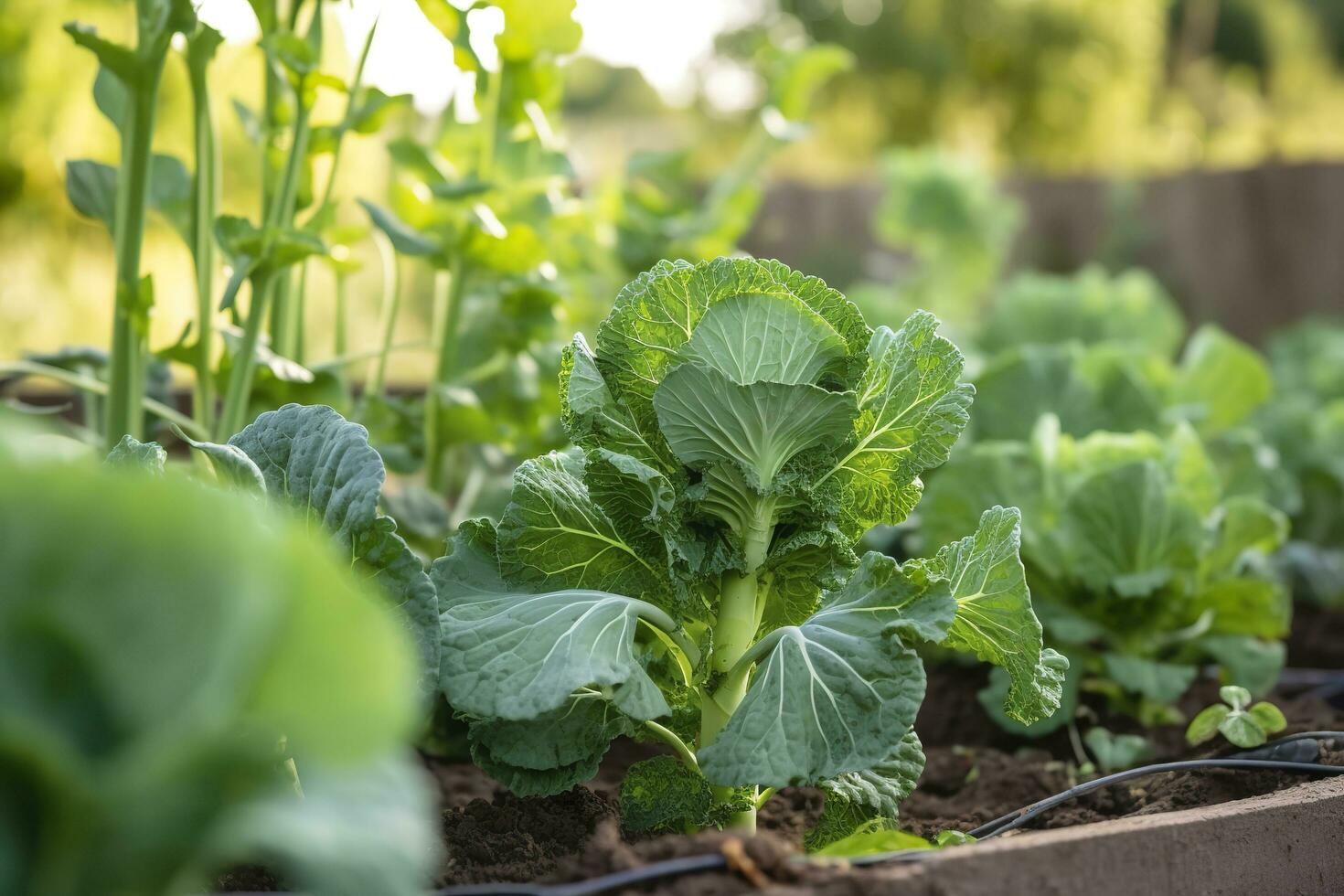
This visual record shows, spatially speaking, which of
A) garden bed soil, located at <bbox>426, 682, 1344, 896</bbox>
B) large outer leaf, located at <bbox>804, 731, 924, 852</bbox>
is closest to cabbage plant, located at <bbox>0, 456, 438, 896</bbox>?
garden bed soil, located at <bbox>426, 682, 1344, 896</bbox>

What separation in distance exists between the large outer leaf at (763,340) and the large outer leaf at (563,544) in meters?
0.21

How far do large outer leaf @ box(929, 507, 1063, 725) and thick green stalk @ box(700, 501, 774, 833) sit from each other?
0.60 feet

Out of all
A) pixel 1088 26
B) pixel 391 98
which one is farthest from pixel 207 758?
pixel 1088 26

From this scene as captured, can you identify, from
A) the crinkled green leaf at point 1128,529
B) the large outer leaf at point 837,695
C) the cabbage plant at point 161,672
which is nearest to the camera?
the cabbage plant at point 161,672

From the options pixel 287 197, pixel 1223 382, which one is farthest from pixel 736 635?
pixel 1223 382

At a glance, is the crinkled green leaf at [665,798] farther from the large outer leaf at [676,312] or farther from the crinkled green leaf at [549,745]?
the large outer leaf at [676,312]

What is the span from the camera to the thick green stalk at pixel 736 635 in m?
1.16

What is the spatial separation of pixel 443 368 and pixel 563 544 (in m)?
0.82

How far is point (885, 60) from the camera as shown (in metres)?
14.0

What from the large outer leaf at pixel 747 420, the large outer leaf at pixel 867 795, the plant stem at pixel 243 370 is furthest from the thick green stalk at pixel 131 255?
the large outer leaf at pixel 867 795

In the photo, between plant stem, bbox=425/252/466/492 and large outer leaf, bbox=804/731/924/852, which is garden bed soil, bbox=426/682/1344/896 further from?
plant stem, bbox=425/252/466/492

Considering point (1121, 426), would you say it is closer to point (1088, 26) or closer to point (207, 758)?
point (207, 758)

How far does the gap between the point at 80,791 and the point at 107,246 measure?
5.29m

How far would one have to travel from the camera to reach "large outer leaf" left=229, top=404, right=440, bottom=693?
102 cm
